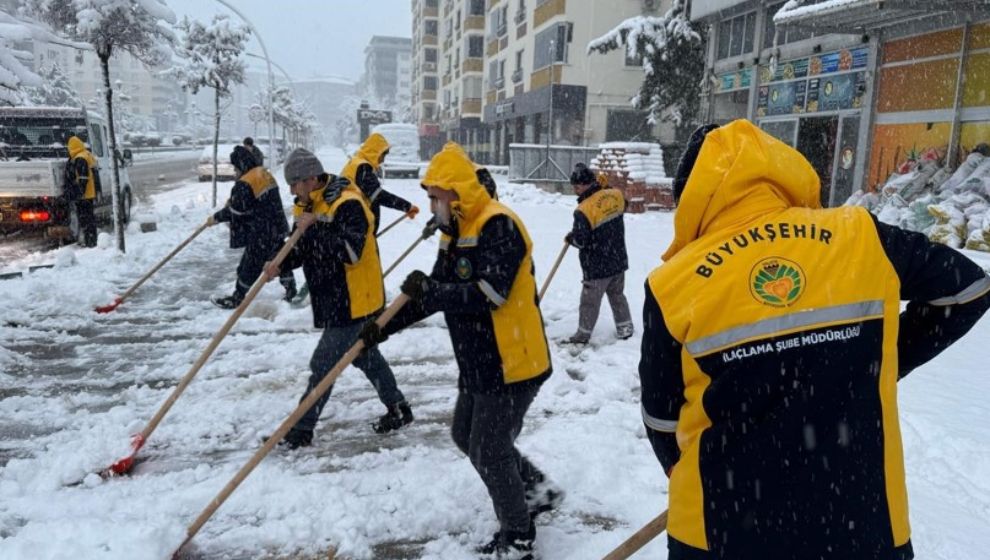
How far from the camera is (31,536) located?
119 inches

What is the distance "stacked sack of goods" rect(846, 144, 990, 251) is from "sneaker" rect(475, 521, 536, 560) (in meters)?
8.08

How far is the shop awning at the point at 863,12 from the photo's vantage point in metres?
10.0

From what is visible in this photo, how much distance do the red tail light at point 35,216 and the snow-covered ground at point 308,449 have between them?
4.19 m

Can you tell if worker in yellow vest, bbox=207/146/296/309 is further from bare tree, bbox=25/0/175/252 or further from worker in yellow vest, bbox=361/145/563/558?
worker in yellow vest, bbox=361/145/563/558

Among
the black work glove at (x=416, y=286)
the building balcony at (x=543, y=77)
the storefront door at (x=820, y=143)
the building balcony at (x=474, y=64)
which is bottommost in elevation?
the black work glove at (x=416, y=286)

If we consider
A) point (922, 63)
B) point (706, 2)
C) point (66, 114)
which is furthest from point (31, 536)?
point (706, 2)

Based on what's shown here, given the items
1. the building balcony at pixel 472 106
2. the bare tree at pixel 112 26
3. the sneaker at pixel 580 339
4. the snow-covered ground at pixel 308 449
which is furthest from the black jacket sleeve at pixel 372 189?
the building balcony at pixel 472 106

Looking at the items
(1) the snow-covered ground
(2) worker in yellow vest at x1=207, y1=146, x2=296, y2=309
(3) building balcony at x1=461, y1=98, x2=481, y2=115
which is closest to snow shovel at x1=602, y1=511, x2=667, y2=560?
(1) the snow-covered ground

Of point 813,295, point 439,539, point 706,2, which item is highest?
point 706,2

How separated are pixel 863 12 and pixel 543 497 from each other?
1058cm

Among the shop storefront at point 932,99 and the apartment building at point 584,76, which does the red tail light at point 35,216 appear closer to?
the shop storefront at point 932,99

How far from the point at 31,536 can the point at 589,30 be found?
2853 centimetres

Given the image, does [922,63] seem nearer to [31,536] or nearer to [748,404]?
[748,404]

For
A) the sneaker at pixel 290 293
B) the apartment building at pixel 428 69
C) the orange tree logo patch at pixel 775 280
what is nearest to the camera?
the orange tree logo patch at pixel 775 280
